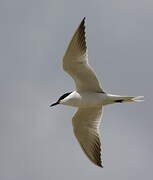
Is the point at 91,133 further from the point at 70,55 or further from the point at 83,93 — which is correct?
the point at 70,55

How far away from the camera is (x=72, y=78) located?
61.2ft

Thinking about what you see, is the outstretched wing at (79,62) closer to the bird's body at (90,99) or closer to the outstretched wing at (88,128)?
the bird's body at (90,99)

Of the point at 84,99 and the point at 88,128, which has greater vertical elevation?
the point at 84,99

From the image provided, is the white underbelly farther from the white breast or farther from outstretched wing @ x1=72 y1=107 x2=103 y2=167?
outstretched wing @ x1=72 y1=107 x2=103 y2=167

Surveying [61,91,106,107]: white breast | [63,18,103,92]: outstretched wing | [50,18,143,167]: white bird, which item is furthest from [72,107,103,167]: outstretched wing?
[63,18,103,92]: outstretched wing

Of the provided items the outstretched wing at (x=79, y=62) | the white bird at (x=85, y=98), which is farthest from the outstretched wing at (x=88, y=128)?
the outstretched wing at (x=79, y=62)

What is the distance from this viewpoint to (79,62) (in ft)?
59.8

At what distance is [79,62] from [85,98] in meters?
1.00

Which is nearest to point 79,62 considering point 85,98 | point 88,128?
point 85,98

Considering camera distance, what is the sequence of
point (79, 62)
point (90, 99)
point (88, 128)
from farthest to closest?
point (88, 128)
point (90, 99)
point (79, 62)

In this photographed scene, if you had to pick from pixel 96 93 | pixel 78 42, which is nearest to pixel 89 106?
pixel 96 93

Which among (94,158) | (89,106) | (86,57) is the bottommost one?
(94,158)

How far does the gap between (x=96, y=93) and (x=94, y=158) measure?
1.77 meters

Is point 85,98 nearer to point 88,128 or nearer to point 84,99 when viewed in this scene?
point 84,99
